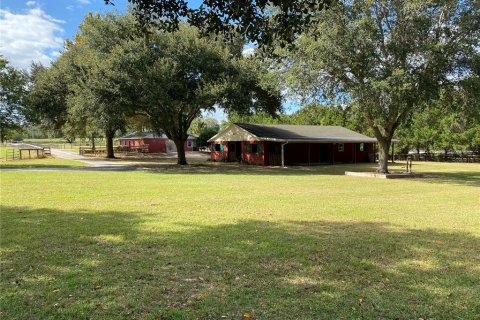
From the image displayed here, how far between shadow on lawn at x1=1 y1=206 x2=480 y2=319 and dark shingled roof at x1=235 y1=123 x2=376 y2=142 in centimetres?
2423

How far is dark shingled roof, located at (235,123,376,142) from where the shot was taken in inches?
1277

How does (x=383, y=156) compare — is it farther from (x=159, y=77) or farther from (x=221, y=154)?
(x=221, y=154)

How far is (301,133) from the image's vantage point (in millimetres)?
35094

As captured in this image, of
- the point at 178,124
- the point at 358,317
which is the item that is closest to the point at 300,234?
the point at 358,317

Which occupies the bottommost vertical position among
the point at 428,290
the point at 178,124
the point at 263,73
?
the point at 428,290

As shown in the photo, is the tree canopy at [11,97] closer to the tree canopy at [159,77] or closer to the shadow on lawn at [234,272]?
the tree canopy at [159,77]

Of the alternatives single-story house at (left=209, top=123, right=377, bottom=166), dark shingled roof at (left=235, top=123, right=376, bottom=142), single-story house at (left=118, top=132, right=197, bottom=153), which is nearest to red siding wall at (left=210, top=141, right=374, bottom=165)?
single-story house at (left=209, top=123, right=377, bottom=166)

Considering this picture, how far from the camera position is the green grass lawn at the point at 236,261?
12.8 feet

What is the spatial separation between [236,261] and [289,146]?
92.4ft

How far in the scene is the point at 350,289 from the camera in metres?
4.41

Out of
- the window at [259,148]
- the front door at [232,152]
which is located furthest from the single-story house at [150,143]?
the window at [259,148]

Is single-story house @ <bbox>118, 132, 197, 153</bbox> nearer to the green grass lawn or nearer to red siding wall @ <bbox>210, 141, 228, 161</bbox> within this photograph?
red siding wall @ <bbox>210, 141, 228, 161</bbox>

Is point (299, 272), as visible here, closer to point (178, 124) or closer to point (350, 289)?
point (350, 289)

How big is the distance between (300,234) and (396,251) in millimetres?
1675
